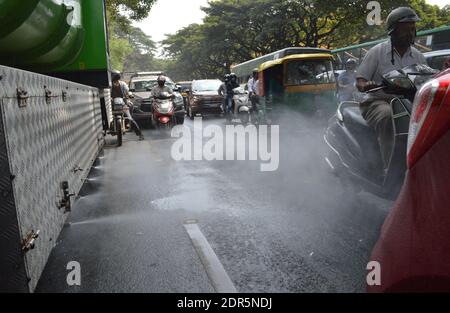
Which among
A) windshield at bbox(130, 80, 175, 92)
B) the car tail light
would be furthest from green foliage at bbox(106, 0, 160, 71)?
the car tail light

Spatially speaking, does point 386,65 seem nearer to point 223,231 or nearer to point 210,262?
point 223,231

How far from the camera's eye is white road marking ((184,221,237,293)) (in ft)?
9.85

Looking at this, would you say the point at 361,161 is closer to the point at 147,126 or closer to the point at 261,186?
the point at 261,186

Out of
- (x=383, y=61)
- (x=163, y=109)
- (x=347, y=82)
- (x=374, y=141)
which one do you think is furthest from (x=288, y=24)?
(x=374, y=141)

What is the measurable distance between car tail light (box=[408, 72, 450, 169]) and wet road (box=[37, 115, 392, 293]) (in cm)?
149

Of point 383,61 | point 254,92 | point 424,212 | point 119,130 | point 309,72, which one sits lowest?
point 119,130

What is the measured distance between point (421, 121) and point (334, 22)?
124 feet

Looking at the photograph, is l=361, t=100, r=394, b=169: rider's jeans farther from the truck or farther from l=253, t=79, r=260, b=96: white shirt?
l=253, t=79, r=260, b=96: white shirt

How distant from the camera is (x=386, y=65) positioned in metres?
4.38

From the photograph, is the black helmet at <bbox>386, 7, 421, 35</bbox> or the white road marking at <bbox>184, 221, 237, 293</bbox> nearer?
the white road marking at <bbox>184, 221, 237, 293</bbox>

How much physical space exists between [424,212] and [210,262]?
6.96 ft

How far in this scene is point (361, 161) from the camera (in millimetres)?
4160

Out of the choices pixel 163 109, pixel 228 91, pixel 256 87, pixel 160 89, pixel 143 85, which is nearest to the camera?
pixel 163 109

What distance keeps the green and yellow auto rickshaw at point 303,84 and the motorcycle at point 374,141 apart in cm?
730
